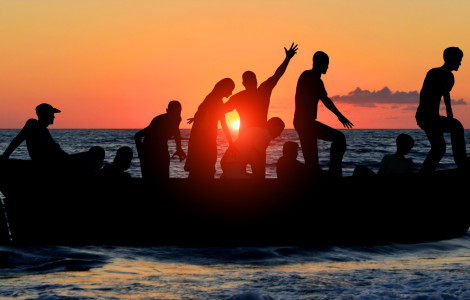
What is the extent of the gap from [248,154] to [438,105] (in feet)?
8.53

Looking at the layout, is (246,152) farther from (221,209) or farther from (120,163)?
(120,163)

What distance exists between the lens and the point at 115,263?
7516 millimetres

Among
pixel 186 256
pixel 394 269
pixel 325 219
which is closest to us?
pixel 394 269

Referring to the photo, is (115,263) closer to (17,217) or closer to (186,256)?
(186,256)

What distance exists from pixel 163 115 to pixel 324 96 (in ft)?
7.45

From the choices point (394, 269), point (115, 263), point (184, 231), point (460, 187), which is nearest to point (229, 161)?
point (184, 231)

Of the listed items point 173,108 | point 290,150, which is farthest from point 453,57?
point 173,108

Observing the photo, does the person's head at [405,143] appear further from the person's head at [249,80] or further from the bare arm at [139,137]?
the bare arm at [139,137]

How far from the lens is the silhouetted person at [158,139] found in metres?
8.74

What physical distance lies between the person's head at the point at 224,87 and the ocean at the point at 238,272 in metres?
2.14

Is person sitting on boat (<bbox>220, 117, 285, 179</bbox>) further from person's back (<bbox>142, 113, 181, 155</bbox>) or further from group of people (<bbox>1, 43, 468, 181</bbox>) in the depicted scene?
person's back (<bbox>142, 113, 181, 155</bbox>)

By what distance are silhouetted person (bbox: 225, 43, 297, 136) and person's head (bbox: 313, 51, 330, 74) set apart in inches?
21.2

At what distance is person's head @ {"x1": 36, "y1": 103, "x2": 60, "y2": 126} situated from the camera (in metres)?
8.29

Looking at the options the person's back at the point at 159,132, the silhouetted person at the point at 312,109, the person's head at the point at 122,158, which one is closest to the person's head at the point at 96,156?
the person's head at the point at 122,158
